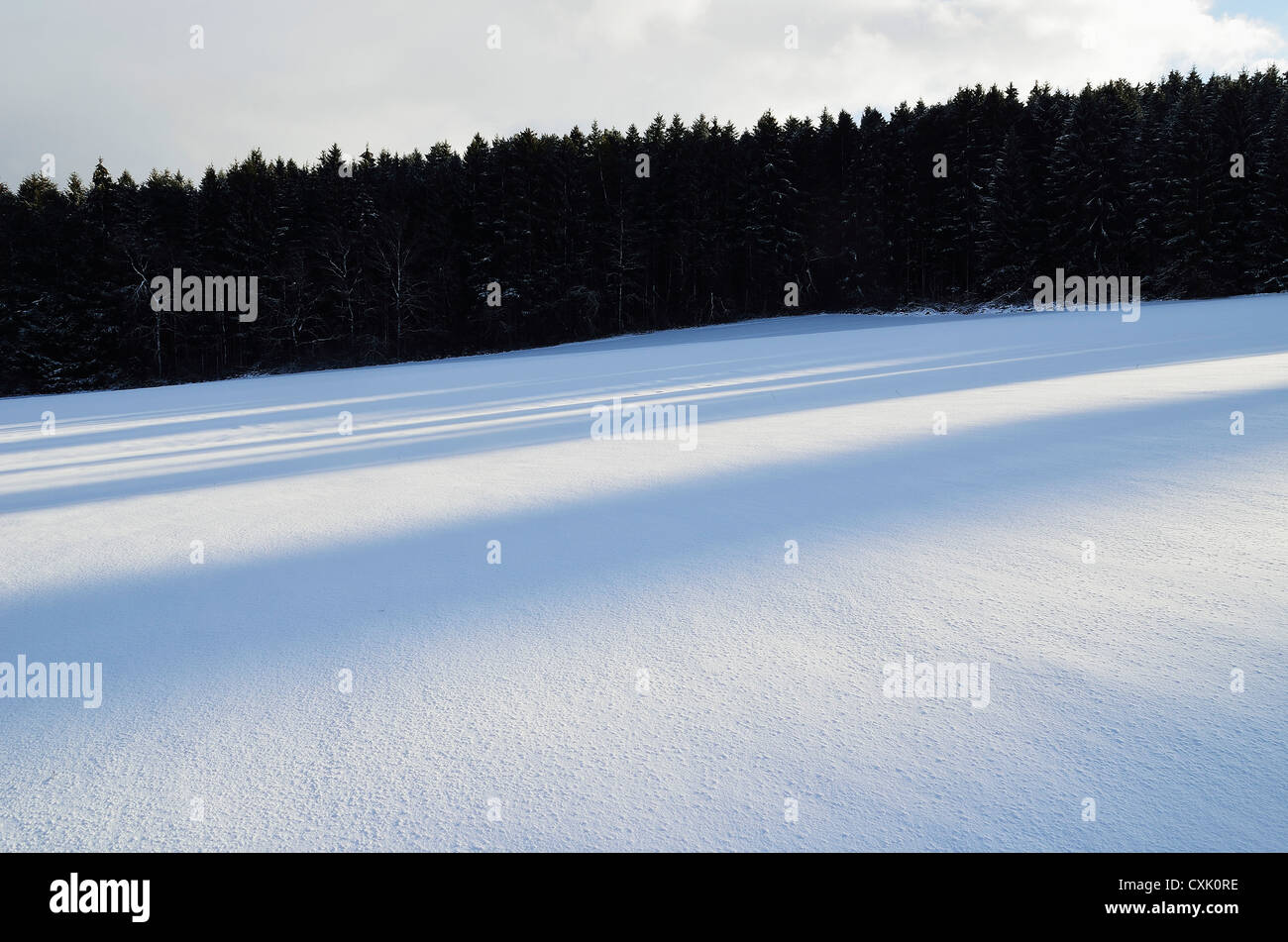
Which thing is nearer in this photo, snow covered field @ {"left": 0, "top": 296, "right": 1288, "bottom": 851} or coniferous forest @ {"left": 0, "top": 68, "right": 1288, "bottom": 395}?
snow covered field @ {"left": 0, "top": 296, "right": 1288, "bottom": 851}

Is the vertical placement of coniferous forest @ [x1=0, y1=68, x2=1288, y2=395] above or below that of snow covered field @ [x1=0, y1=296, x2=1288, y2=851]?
above

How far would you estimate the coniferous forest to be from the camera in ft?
112

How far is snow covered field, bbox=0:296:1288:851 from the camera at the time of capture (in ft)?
6.09

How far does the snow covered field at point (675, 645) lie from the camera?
1.86 meters

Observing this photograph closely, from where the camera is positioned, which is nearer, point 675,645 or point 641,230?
point 675,645

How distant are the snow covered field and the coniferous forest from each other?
103 feet

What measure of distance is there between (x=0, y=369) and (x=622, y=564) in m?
40.6

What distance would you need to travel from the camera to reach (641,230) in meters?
41.1

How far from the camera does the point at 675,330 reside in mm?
35375

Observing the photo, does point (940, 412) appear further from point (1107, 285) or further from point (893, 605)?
point (1107, 285)

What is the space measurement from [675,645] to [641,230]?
40714 millimetres

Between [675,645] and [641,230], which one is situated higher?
[641,230]

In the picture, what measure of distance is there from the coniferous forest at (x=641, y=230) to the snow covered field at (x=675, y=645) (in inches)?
1237

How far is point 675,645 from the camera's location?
2777mm
